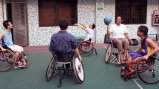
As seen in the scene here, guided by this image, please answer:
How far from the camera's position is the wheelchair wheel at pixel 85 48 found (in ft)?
30.0

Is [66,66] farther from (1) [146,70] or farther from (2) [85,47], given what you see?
(2) [85,47]

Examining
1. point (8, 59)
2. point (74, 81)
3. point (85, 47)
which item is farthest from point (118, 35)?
point (8, 59)

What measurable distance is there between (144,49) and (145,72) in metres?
0.52

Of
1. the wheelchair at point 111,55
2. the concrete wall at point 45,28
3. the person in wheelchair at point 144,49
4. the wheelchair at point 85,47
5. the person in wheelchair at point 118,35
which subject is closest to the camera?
the person in wheelchair at point 144,49

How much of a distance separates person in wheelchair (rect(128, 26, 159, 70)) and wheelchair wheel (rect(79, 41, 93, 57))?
294cm

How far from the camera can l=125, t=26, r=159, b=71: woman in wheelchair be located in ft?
19.3

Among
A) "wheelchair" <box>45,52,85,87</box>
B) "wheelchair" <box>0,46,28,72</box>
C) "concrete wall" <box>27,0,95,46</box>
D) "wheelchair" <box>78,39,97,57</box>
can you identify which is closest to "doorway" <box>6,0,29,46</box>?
"concrete wall" <box>27,0,95,46</box>

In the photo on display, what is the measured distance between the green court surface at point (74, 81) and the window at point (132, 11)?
211 inches

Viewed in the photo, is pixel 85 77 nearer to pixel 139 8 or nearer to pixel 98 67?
pixel 98 67

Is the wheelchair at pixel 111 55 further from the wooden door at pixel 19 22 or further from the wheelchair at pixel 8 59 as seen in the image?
the wooden door at pixel 19 22

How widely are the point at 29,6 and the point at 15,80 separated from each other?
19.3 feet

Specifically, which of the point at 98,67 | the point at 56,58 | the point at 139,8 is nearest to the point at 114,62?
the point at 98,67

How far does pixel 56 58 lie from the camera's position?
6.22 metres

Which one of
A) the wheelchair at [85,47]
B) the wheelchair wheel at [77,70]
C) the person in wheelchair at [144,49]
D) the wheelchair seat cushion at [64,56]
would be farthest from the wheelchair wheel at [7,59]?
the person in wheelchair at [144,49]
